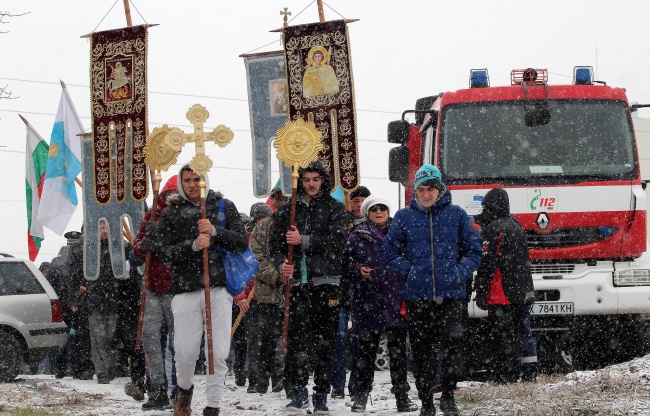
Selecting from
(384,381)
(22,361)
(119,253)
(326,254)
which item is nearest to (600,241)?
(384,381)

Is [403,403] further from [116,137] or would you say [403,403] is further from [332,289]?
[116,137]

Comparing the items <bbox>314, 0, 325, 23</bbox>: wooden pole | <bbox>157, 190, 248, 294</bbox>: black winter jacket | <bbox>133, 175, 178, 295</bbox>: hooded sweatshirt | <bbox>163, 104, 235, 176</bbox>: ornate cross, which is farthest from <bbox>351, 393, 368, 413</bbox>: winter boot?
<bbox>314, 0, 325, 23</bbox>: wooden pole

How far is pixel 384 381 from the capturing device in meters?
12.2

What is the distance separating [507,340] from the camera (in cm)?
1062

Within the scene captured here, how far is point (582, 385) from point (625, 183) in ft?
10.6

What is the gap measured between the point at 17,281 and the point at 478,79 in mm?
6648

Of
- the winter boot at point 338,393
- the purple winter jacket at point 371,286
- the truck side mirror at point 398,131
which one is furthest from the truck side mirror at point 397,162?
the purple winter jacket at point 371,286

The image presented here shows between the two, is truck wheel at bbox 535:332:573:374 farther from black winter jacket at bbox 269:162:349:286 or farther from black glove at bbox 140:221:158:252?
black glove at bbox 140:221:158:252

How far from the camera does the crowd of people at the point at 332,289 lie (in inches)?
316

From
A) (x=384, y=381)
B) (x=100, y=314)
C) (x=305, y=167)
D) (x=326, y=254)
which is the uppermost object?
(x=305, y=167)

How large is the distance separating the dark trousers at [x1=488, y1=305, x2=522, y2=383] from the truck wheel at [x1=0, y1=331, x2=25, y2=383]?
6593 mm

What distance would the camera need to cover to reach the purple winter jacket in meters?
8.95

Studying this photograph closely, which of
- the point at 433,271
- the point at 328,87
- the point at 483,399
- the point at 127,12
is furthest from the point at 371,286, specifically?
the point at 127,12

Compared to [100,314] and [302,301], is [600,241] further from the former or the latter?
[100,314]
